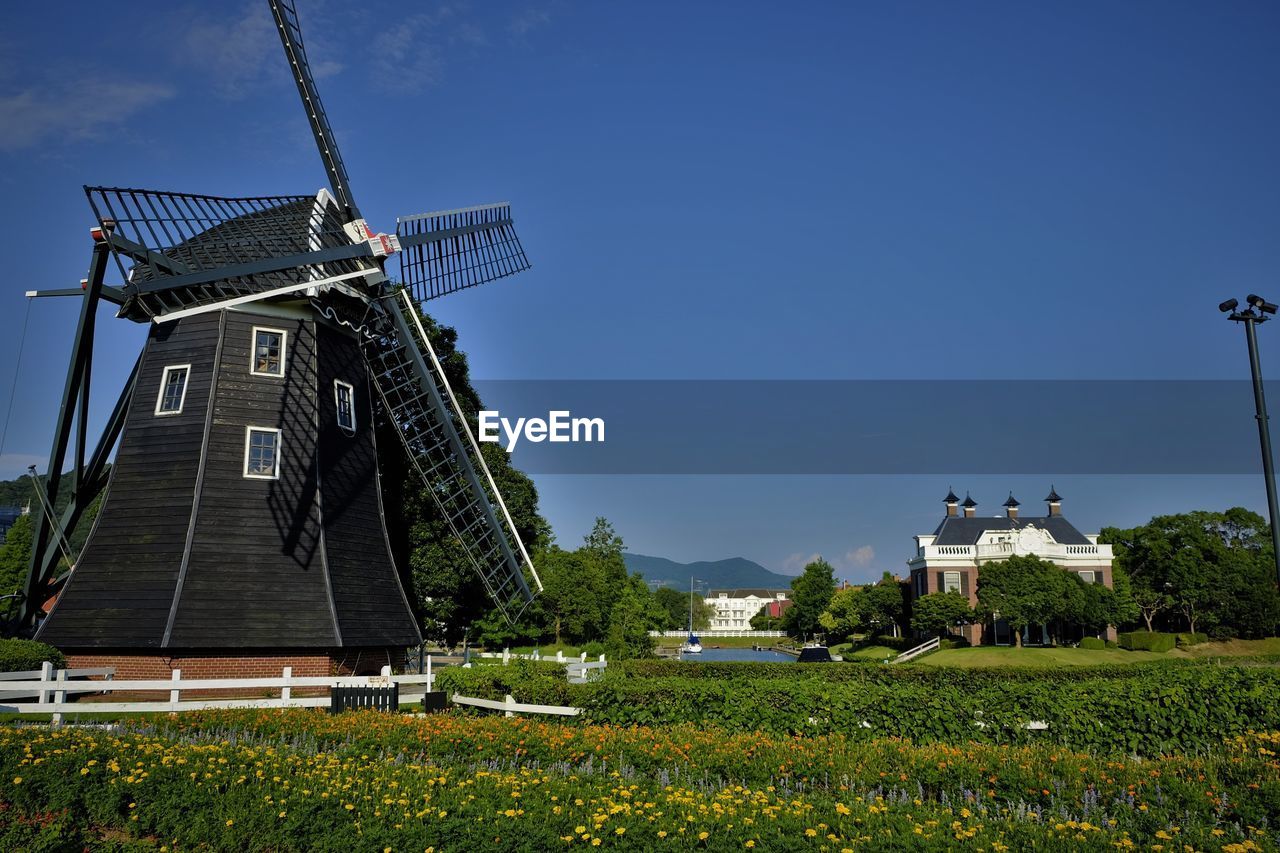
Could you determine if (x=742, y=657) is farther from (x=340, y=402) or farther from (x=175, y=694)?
(x=175, y=694)

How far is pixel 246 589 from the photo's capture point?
853 inches

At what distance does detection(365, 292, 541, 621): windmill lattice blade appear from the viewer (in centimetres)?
2723

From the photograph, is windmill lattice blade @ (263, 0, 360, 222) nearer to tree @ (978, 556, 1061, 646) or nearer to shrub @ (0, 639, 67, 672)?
shrub @ (0, 639, 67, 672)

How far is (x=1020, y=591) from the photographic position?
64.9 m

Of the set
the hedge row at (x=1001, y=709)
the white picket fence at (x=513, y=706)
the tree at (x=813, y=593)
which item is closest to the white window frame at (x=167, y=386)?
the white picket fence at (x=513, y=706)

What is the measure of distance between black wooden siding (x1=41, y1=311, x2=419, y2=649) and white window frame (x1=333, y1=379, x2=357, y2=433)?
24cm

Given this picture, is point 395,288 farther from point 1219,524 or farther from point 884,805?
point 1219,524

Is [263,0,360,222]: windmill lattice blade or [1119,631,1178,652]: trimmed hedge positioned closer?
[263,0,360,222]: windmill lattice blade

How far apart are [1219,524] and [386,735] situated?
8615 centimetres

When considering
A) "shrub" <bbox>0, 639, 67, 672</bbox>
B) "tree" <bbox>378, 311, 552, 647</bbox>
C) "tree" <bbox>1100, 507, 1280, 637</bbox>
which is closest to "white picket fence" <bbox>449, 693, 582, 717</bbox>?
"shrub" <bbox>0, 639, 67, 672</bbox>

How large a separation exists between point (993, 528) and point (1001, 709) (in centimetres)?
7381

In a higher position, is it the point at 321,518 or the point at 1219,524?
the point at 1219,524

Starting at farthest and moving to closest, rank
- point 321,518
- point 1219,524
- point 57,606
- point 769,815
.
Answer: point 1219,524
point 321,518
point 57,606
point 769,815

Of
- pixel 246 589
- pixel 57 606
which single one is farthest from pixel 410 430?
pixel 57 606
